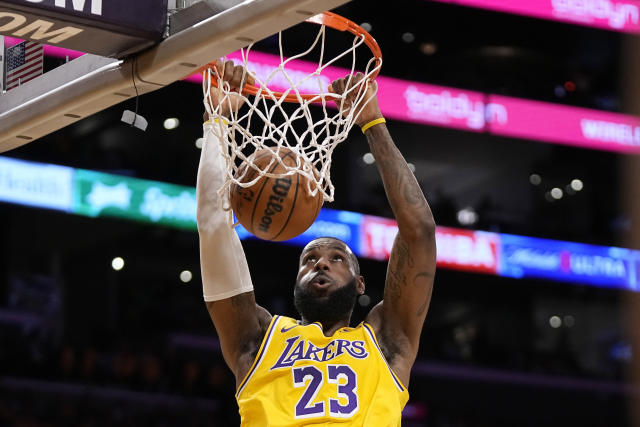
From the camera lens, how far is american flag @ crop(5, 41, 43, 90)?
3.67m

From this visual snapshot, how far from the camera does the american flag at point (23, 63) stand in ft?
12.1

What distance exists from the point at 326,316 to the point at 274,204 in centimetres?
65

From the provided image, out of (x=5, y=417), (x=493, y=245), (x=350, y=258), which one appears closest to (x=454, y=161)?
(x=493, y=245)

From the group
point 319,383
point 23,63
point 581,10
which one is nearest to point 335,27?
point 23,63

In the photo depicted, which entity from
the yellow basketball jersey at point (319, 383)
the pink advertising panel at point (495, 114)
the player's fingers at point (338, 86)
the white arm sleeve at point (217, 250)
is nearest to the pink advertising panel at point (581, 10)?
the pink advertising panel at point (495, 114)

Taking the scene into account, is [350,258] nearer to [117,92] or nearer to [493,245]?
[117,92]

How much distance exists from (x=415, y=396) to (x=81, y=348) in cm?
476

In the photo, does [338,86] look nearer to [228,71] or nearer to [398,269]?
[228,71]

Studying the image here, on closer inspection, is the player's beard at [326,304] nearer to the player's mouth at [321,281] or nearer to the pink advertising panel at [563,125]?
the player's mouth at [321,281]

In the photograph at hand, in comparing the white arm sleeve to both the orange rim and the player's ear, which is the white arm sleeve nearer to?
the orange rim

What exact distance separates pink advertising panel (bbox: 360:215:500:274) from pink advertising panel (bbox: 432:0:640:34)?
2.22m

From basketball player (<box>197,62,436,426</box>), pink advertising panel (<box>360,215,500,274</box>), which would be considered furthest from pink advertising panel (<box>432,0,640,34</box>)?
basketball player (<box>197,62,436,426</box>)

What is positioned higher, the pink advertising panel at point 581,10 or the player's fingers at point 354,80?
the player's fingers at point 354,80

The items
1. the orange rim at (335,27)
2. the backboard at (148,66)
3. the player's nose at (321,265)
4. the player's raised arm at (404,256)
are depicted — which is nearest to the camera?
the backboard at (148,66)
